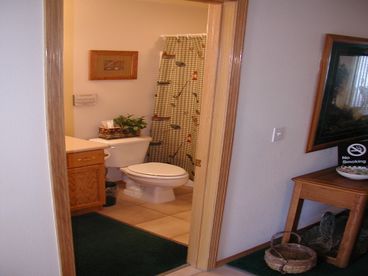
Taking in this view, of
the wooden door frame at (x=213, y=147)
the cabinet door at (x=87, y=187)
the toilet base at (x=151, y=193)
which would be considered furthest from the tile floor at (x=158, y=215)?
the wooden door frame at (x=213, y=147)

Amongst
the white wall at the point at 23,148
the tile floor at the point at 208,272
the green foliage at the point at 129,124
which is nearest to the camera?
the white wall at the point at 23,148

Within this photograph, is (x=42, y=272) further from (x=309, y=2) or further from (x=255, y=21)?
(x=309, y=2)

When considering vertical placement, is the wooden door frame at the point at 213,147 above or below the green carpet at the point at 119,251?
above

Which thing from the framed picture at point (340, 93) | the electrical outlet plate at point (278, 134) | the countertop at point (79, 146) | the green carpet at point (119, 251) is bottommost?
the green carpet at point (119, 251)

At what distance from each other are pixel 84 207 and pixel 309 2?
2.49m

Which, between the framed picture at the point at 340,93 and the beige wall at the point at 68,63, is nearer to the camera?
the framed picture at the point at 340,93

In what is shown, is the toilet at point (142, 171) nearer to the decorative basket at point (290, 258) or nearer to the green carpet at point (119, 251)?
the green carpet at point (119, 251)

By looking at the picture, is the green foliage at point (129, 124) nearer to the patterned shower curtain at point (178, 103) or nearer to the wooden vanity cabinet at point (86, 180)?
the patterned shower curtain at point (178, 103)

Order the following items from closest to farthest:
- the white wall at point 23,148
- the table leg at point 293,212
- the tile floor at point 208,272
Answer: the white wall at point 23,148 → the tile floor at point 208,272 → the table leg at point 293,212

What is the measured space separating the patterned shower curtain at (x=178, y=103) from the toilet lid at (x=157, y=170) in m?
0.53

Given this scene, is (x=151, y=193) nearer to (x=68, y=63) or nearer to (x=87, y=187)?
(x=87, y=187)

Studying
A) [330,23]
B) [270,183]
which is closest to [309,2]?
[330,23]

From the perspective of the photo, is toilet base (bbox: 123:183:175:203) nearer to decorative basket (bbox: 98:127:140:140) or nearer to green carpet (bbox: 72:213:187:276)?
decorative basket (bbox: 98:127:140:140)

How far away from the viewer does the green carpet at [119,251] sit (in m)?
2.74
